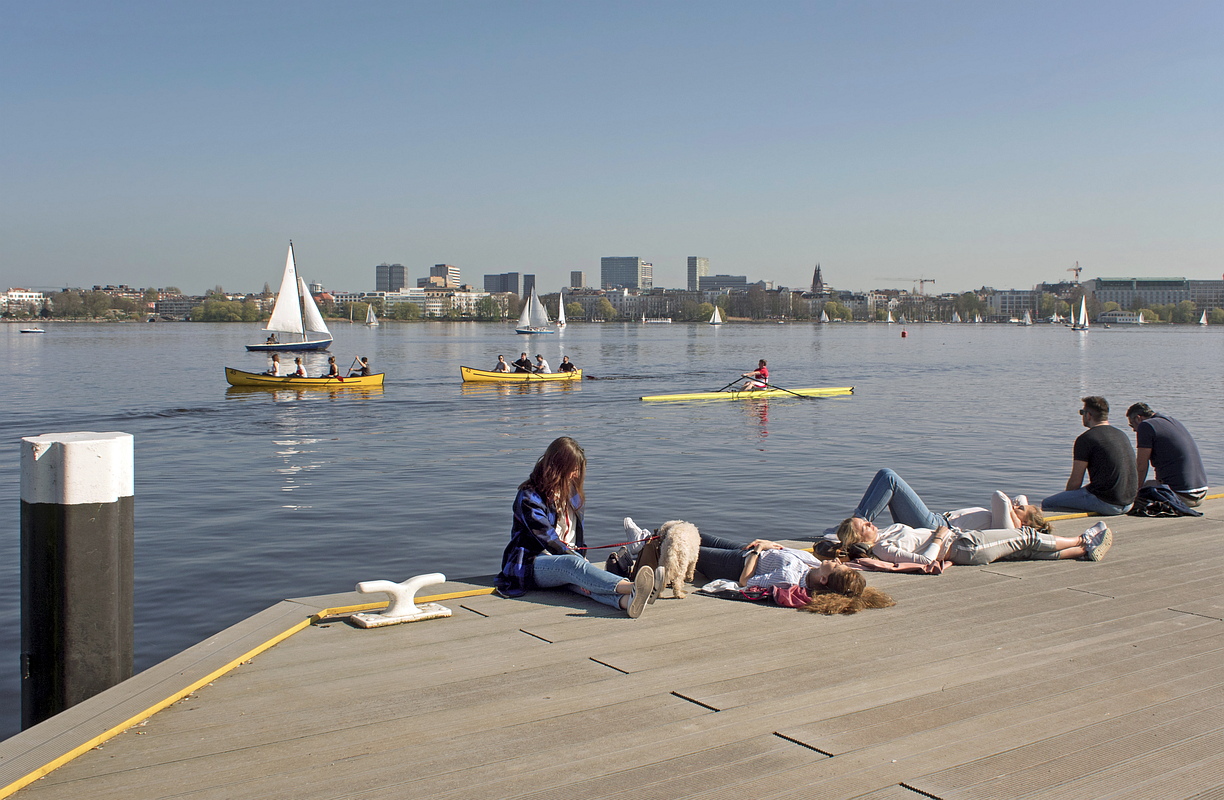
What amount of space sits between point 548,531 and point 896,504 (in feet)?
11.5

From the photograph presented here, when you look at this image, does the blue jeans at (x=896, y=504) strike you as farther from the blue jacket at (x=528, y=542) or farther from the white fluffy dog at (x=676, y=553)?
the blue jacket at (x=528, y=542)

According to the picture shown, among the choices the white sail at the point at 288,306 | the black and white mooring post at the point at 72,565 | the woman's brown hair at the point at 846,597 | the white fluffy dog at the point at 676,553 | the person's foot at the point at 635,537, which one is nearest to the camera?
the black and white mooring post at the point at 72,565

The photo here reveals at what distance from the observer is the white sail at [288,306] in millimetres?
56906

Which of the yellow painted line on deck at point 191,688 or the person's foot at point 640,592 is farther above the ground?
the person's foot at point 640,592

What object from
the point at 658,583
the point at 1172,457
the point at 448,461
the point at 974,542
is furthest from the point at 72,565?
the point at 448,461

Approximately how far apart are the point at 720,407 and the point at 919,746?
28.4 meters

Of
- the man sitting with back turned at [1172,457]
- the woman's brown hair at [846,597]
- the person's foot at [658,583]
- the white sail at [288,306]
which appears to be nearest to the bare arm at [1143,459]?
the man sitting with back turned at [1172,457]

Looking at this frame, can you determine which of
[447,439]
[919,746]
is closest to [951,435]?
[447,439]

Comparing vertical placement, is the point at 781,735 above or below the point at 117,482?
below

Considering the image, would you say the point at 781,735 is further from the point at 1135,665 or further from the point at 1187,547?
the point at 1187,547

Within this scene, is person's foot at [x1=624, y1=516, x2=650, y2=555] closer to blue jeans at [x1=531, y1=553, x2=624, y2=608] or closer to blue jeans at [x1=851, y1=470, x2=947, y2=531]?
blue jeans at [x1=531, y1=553, x2=624, y2=608]

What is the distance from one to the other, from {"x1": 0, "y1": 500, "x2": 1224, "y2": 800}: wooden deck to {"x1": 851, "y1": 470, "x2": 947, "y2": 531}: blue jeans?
192 centimetres

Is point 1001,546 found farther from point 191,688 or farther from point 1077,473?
point 191,688

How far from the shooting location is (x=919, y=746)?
159 inches
